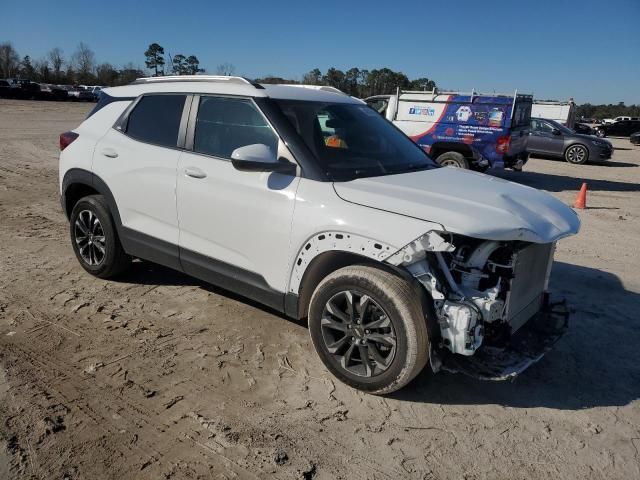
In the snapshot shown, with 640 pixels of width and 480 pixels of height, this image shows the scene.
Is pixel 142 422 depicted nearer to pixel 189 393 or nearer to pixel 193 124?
pixel 189 393

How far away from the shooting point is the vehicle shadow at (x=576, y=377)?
341 cm

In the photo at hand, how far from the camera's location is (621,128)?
3803 cm

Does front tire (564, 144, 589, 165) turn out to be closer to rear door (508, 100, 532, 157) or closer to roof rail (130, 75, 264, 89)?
rear door (508, 100, 532, 157)

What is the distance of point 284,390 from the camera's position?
3.37 metres

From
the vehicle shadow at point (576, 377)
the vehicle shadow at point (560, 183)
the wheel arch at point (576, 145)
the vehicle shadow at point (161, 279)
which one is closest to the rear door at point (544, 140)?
the wheel arch at point (576, 145)

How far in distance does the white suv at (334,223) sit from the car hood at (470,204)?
0.01 meters

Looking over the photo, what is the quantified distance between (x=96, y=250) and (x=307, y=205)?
8.72ft

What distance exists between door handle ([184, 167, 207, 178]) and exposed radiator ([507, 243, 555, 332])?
2.32 m

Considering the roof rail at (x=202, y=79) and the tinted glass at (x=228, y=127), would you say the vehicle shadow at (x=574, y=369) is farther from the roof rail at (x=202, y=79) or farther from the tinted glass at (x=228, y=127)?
the roof rail at (x=202, y=79)

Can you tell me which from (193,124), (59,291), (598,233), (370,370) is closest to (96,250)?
(59,291)

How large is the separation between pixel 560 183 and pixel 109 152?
12611 millimetres

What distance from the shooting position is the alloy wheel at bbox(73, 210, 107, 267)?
192 inches

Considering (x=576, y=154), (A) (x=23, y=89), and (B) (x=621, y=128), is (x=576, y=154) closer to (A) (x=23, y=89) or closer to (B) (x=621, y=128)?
(B) (x=621, y=128)

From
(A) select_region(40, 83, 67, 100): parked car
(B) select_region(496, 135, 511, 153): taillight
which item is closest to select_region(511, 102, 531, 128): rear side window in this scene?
(B) select_region(496, 135, 511, 153): taillight
